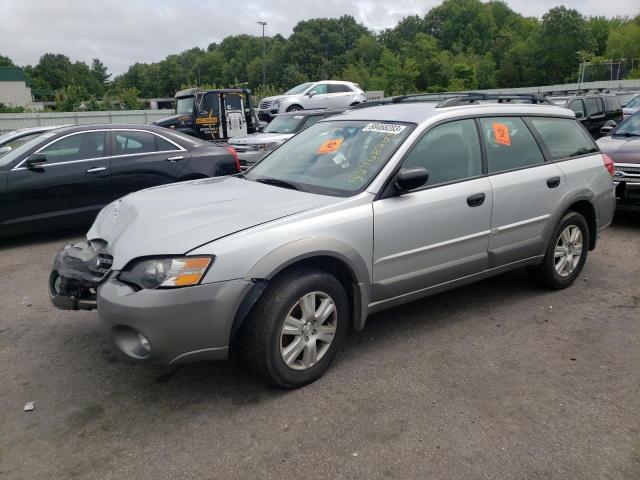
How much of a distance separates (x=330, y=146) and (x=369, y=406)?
6.44ft

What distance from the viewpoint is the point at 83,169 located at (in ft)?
23.1

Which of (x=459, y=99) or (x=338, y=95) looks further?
(x=338, y=95)

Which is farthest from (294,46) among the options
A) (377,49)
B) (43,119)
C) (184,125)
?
(184,125)

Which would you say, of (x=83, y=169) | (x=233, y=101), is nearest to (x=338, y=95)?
(x=233, y=101)

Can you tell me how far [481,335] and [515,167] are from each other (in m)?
1.38

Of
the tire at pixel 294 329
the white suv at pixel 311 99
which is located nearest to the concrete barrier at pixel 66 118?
the white suv at pixel 311 99

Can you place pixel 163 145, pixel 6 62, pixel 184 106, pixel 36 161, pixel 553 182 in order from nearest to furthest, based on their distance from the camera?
pixel 553 182 < pixel 36 161 < pixel 163 145 < pixel 184 106 < pixel 6 62

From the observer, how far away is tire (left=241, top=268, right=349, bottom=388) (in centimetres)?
312

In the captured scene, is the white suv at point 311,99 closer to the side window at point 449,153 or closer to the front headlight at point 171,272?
the side window at point 449,153

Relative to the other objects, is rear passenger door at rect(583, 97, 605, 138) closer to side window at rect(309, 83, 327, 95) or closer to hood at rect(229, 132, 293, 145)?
hood at rect(229, 132, 293, 145)

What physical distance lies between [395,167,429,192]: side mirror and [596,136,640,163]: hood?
4900 mm

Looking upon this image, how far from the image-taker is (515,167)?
4492 millimetres

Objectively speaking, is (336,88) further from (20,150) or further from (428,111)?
(428,111)

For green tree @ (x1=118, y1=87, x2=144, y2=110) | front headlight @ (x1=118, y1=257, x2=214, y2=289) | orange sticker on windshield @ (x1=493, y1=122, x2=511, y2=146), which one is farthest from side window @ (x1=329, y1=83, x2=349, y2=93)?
green tree @ (x1=118, y1=87, x2=144, y2=110)
